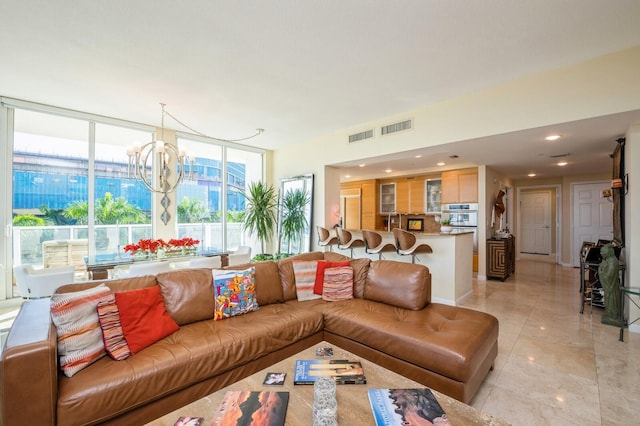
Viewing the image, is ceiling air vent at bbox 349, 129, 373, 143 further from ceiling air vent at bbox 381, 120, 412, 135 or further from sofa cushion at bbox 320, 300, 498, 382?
sofa cushion at bbox 320, 300, 498, 382

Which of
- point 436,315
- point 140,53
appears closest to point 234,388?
point 436,315

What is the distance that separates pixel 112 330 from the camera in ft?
5.80

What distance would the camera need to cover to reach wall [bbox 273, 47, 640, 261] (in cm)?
269

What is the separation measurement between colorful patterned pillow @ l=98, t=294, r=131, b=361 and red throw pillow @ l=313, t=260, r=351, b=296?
1.69 metres

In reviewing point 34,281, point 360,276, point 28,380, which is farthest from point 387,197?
point 28,380

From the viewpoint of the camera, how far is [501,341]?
291 centimetres

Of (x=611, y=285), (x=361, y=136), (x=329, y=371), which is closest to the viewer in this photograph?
(x=329, y=371)

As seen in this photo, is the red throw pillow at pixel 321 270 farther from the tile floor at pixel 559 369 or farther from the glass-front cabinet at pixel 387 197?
the glass-front cabinet at pixel 387 197

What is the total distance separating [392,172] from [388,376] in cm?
653

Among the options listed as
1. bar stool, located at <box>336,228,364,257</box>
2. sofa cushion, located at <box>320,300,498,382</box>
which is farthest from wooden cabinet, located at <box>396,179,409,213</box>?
sofa cushion, located at <box>320,300,498,382</box>

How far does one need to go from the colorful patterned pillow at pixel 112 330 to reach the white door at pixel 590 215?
9233mm

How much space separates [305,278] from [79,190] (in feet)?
13.0

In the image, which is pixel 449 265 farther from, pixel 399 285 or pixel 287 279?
pixel 287 279

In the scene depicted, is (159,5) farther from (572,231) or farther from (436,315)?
(572,231)
